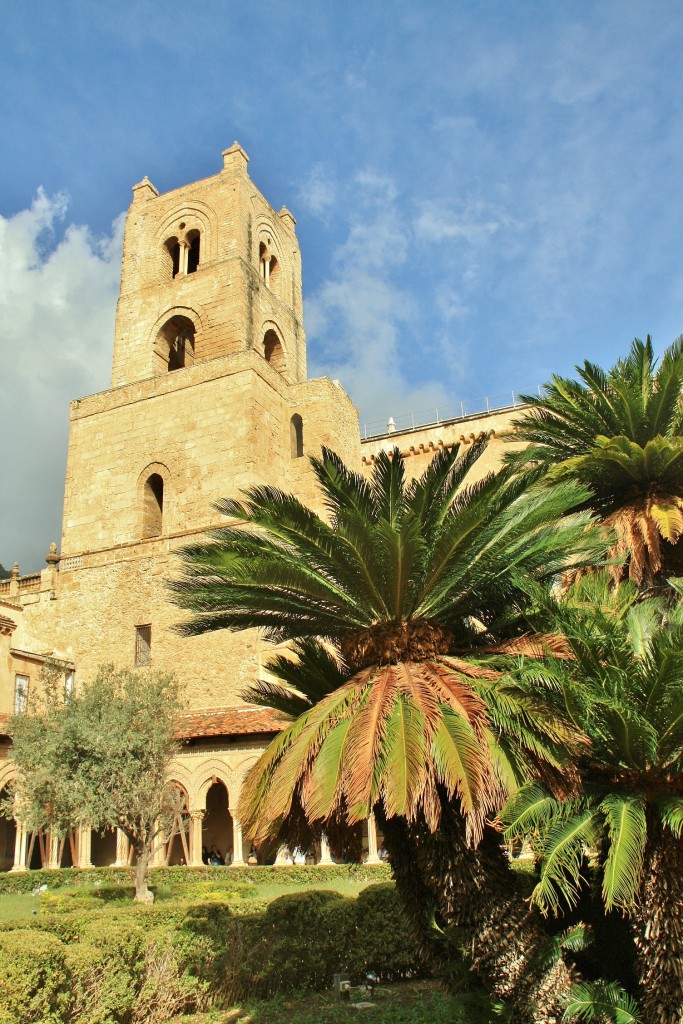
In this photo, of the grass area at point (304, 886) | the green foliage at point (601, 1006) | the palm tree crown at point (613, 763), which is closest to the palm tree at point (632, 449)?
the palm tree crown at point (613, 763)

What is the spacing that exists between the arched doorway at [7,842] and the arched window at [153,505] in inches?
376

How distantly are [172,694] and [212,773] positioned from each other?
152 inches

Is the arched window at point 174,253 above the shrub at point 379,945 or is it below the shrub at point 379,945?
above

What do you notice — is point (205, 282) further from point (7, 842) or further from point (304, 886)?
point (304, 886)

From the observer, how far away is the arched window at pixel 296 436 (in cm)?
2752

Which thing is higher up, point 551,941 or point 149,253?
point 149,253

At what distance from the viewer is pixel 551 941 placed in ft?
23.1

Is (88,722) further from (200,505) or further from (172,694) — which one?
(200,505)

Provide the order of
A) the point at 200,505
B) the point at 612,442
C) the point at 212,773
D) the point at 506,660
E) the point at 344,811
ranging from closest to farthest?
the point at 344,811
the point at 506,660
the point at 612,442
the point at 212,773
the point at 200,505

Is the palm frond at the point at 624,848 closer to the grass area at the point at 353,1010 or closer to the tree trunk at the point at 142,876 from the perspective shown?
the grass area at the point at 353,1010

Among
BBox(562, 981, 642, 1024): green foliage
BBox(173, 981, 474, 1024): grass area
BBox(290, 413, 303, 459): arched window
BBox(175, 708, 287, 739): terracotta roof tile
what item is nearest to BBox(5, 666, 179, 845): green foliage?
BBox(175, 708, 287, 739): terracotta roof tile

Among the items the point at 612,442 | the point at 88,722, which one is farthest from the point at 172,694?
the point at 612,442

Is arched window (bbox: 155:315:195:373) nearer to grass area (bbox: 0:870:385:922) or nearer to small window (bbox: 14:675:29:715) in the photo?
small window (bbox: 14:675:29:715)

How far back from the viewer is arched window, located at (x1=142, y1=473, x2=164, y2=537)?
25859 millimetres
